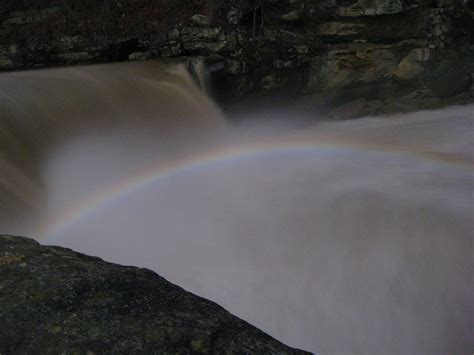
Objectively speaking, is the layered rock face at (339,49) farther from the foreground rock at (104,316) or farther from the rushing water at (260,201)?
the foreground rock at (104,316)

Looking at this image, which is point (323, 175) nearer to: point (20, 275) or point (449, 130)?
point (449, 130)

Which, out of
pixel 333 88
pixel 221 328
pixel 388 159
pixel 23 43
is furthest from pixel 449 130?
pixel 23 43

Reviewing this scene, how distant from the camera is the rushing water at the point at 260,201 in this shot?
3943 mm

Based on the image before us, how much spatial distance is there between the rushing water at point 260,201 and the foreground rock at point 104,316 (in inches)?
67.6

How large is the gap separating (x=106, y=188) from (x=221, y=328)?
20.5 feet

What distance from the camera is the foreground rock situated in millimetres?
2064

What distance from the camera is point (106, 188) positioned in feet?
26.2

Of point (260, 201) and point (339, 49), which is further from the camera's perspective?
point (339, 49)

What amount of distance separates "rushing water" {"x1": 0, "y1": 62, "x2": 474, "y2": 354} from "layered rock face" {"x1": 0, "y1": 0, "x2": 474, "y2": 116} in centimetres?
116

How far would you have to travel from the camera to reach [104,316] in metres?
2.24

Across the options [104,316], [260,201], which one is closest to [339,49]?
[260,201]

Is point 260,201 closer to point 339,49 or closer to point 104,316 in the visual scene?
point 104,316

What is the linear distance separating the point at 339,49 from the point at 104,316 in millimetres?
11568

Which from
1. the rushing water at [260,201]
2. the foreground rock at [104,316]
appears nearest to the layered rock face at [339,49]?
the rushing water at [260,201]
